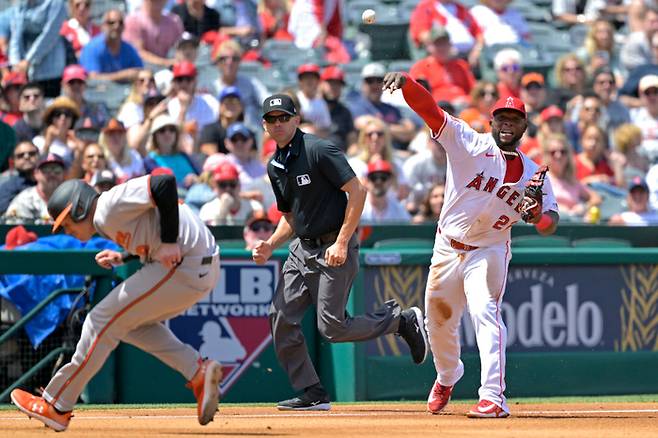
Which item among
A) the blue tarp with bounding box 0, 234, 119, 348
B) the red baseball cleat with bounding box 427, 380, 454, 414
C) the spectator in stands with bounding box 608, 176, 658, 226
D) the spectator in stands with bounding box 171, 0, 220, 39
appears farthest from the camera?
the spectator in stands with bounding box 171, 0, 220, 39

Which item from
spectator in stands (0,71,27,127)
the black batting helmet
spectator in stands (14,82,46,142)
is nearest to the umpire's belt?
the black batting helmet

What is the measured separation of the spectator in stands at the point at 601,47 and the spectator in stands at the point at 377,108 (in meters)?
3.30

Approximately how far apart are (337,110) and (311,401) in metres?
6.29

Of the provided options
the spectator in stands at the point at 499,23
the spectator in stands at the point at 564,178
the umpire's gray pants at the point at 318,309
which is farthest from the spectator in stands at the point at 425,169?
the umpire's gray pants at the point at 318,309

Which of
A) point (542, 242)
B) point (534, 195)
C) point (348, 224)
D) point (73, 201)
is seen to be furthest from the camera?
point (542, 242)

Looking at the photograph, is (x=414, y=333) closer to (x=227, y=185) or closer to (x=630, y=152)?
(x=227, y=185)

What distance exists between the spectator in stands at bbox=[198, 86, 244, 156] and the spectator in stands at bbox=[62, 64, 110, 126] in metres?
0.99

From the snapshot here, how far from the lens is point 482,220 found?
327 inches

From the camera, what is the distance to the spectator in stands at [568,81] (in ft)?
52.6

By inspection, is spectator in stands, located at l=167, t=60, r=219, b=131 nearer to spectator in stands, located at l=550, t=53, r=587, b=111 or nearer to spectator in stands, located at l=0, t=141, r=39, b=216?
spectator in stands, located at l=0, t=141, r=39, b=216

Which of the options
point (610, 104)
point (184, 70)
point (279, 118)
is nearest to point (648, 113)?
point (610, 104)

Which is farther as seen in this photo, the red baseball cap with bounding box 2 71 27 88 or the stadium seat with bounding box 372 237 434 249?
the red baseball cap with bounding box 2 71 27 88

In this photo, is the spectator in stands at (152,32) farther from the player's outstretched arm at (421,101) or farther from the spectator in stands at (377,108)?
the player's outstretched arm at (421,101)

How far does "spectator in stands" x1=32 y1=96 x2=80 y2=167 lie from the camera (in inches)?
501
